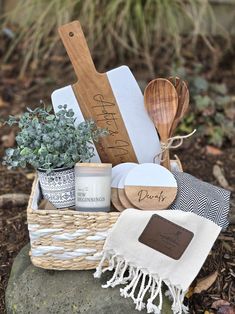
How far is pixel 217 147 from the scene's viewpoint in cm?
262

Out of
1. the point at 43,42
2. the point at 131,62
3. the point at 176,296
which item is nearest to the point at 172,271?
the point at 176,296

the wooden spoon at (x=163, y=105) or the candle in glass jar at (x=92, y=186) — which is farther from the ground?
the wooden spoon at (x=163, y=105)

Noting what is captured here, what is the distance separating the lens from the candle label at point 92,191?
148cm

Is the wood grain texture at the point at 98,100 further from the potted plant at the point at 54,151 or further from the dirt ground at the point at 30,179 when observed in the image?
the dirt ground at the point at 30,179

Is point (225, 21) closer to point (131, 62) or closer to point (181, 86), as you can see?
point (131, 62)

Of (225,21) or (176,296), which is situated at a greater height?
(225,21)

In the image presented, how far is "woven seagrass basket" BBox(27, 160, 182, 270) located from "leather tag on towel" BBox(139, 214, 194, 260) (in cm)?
10

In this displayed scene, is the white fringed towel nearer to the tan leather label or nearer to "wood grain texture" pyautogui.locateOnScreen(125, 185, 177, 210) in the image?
"wood grain texture" pyautogui.locateOnScreen(125, 185, 177, 210)

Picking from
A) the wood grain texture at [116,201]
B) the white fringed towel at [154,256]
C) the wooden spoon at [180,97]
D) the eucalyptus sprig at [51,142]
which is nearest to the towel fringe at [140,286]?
the white fringed towel at [154,256]

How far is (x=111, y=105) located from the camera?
1688 mm

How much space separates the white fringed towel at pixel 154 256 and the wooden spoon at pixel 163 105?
25cm

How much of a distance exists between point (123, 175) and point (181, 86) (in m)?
0.32

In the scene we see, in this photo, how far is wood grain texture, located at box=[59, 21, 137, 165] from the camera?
5.41 ft

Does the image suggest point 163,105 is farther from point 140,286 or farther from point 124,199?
point 140,286
